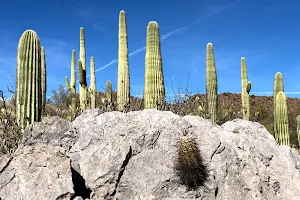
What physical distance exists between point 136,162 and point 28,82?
3.26 meters

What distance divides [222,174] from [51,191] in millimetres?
2838

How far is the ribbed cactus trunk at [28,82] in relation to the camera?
7734 millimetres

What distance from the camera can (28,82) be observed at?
7797 millimetres

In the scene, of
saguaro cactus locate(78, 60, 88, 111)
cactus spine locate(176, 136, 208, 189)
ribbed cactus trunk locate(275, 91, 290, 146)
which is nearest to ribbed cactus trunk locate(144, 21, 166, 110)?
cactus spine locate(176, 136, 208, 189)

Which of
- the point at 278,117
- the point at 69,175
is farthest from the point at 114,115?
the point at 278,117

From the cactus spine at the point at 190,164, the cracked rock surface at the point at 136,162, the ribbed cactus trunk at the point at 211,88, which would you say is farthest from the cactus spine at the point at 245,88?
the cactus spine at the point at 190,164

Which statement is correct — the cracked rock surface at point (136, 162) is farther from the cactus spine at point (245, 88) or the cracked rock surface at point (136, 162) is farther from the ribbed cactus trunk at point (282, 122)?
the cactus spine at point (245, 88)

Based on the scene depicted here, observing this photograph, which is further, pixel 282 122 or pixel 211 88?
pixel 282 122

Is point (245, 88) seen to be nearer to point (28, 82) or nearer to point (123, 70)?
point (123, 70)

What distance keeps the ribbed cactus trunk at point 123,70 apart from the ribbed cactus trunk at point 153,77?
42.6 inches

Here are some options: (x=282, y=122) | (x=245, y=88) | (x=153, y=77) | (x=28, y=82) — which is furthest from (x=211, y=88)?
(x=28, y=82)

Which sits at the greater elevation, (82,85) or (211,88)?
(82,85)

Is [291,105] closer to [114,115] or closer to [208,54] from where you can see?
[208,54]

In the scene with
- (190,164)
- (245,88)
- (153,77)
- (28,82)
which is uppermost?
(245,88)
